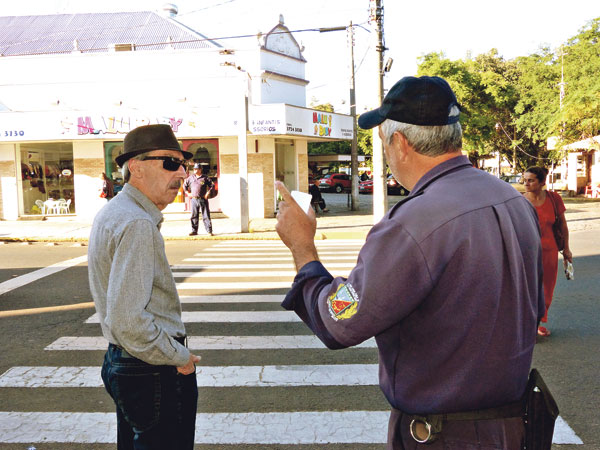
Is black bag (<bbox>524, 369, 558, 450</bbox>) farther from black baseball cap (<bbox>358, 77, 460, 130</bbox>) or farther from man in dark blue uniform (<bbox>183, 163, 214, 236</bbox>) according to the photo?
man in dark blue uniform (<bbox>183, 163, 214, 236</bbox>)

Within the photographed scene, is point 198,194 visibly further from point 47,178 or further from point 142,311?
point 142,311

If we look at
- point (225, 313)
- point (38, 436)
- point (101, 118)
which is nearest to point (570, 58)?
point (101, 118)

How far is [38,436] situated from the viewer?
4.05m

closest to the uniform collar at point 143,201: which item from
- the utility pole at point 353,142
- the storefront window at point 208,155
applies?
the storefront window at point 208,155

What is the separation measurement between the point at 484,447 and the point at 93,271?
5.71ft

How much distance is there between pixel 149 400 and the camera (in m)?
2.47

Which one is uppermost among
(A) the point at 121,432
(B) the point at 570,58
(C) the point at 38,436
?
(B) the point at 570,58

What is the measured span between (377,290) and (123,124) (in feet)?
66.7

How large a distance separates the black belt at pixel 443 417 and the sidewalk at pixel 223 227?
14.1 meters

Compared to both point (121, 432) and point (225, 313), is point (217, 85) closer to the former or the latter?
point (225, 313)

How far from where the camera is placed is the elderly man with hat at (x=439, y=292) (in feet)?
5.39

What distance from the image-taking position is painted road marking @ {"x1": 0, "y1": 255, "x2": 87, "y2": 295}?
945 cm

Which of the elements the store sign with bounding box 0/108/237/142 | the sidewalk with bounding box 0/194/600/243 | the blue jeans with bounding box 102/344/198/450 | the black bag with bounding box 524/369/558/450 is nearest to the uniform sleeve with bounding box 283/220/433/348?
the black bag with bounding box 524/369/558/450

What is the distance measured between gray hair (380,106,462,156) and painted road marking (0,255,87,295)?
8.74 meters
